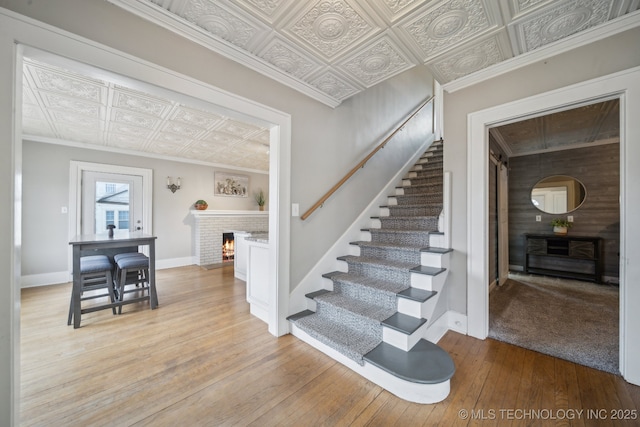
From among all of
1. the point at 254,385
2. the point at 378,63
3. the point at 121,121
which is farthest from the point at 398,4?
the point at 121,121

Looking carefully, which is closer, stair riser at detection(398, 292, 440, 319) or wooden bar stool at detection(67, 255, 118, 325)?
stair riser at detection(398, 292, 440, 319)

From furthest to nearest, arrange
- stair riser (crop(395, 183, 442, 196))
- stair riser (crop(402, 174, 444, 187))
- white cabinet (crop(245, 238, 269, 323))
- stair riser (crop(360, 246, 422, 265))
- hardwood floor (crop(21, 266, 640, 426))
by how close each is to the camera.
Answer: stair riser (crop(402, 174, 444, 187)), stair riser (crop(395, 183, 442, 196)), white cabinet (crop(245, 238, 269, 323)), stair riser (crop(360, 246, 422, 265)), hardwood floor (crop(21, 266, 640, 426))

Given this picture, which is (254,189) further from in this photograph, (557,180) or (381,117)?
(557,180)

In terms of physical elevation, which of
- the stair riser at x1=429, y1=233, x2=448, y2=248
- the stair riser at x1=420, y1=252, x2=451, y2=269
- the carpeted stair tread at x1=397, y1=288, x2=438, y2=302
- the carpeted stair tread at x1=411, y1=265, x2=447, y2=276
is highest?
the stair riser at x1=429, y1=233, x2=448, y2=248

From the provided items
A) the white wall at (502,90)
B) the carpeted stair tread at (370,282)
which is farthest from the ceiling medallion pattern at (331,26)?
the carpeted stair tread at (370,282)

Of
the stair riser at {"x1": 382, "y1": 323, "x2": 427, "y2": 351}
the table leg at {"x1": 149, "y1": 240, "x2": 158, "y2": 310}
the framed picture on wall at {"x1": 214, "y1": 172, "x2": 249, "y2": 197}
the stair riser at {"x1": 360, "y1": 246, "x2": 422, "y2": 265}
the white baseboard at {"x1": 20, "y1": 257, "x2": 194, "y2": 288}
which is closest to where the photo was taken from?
the stair riser at {"x1": 382, "y1": 323, "x2": 427, "y2": 351}

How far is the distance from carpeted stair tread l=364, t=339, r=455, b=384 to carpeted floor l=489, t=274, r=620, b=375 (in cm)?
100

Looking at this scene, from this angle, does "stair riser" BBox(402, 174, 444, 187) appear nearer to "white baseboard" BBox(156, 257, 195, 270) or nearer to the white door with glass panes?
"white baseboard" BBox(156, 257, 195, 270)

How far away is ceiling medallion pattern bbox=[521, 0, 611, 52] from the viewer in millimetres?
1540

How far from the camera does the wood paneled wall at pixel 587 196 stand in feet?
13.4

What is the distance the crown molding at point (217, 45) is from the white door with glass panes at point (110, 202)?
3918mm

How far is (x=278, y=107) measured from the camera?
2.28 meters

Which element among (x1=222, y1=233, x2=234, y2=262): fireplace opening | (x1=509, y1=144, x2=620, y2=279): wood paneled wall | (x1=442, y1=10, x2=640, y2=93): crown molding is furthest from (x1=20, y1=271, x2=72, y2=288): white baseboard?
(x1=509, y1=144, x2=620, y2=279): wood paneled wall

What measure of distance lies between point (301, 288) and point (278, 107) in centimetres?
180
